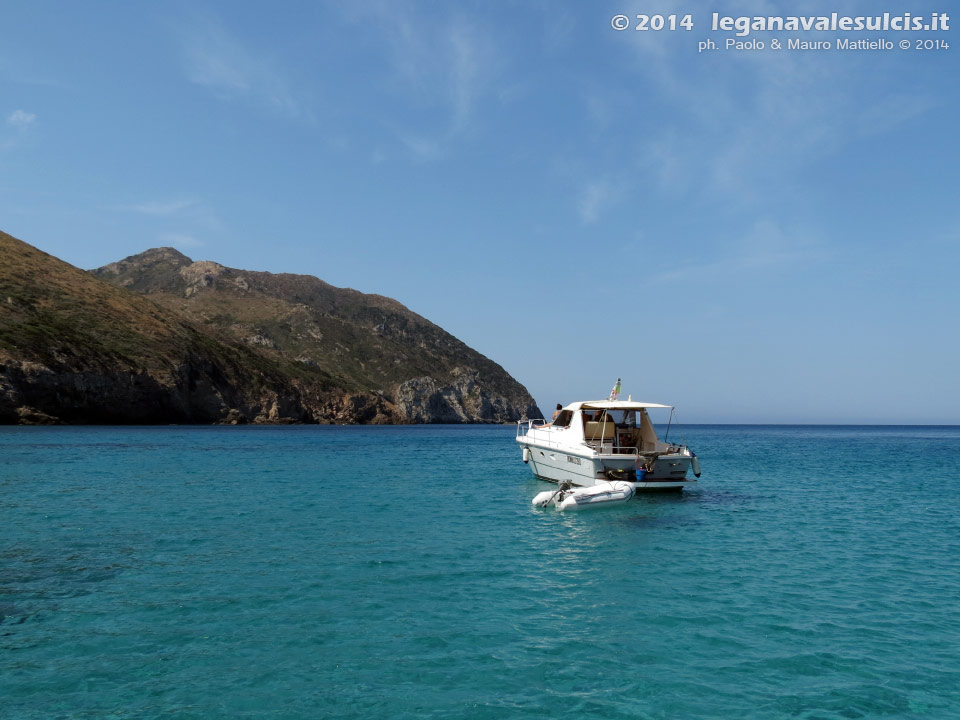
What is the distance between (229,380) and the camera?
4464 inches

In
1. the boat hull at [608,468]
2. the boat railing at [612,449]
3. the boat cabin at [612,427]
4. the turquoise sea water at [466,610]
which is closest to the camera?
the turquoise sea water at [466,610]

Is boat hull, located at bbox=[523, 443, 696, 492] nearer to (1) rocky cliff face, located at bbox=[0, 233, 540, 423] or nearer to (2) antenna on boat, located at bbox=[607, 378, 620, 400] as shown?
(2) antenna on boat, located at bbox=[607, 378, 620, 400]

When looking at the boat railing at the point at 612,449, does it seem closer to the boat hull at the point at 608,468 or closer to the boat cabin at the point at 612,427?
the boat cabin at the point at 612,427

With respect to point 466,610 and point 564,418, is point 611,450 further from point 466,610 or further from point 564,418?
point 466,610

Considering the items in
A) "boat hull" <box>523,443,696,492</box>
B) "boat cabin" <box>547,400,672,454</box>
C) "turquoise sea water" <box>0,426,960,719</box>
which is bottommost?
"turquoise sea water" <box>0,426,960,719</box>

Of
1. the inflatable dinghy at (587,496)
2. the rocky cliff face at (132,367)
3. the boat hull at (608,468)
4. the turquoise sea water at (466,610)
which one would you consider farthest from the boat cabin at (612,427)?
the rocky cliff face at (132,367)

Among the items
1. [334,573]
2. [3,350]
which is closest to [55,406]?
[3,350]

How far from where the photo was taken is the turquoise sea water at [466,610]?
8.13 meters

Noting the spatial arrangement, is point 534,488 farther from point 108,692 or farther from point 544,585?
point 108,692

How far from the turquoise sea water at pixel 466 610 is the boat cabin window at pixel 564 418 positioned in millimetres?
6677

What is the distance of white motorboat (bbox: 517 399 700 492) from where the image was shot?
26688mm

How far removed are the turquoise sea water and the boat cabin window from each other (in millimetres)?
6677

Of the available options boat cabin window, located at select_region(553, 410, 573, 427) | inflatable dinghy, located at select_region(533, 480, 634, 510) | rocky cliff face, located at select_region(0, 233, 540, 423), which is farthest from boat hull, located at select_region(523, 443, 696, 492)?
rocky cliff face, located at select_region(0, 233, 540, 423)

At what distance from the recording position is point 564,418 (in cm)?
3125
